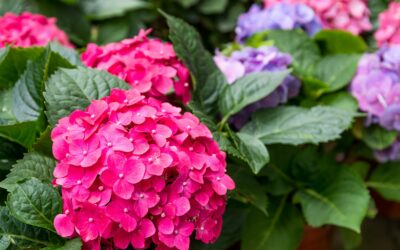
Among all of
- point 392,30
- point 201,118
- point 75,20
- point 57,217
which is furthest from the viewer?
point 75,20

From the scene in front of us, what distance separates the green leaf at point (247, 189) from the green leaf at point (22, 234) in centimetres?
33

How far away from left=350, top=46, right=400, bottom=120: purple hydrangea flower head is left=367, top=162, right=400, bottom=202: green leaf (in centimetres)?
11

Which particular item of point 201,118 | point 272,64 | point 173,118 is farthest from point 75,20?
point 173,118

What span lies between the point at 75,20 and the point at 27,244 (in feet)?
3.28

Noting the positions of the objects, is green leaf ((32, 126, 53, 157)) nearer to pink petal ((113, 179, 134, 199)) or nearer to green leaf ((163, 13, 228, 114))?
pink petal ((113, 179, 134, 199))

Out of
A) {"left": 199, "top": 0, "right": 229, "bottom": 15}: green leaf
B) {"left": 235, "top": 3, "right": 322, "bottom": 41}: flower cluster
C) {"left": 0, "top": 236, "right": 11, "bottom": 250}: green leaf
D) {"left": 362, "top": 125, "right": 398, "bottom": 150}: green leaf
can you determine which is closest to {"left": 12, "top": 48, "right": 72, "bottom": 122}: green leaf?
{"left": 0, "top": 236, "right": 11, "bottom": 250}: green leaf

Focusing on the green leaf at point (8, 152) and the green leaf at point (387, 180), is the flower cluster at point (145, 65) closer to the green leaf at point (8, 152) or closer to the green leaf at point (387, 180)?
the green leaf at point (8, 152)

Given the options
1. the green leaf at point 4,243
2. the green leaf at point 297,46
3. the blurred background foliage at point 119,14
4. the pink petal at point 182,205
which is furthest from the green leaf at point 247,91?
the blurred background foliage at point 119,14

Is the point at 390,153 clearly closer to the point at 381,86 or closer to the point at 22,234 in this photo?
the point at 381,86

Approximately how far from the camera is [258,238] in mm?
1093

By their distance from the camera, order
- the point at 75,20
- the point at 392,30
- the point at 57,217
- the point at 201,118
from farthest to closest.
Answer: the point at 75,20
the point at 392,30
the point at 201,118
the point at 57,217

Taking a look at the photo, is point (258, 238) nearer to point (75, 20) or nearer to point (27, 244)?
point (27, 244)

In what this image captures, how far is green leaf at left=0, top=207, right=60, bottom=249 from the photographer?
76 cm

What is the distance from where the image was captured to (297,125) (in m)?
1.04
